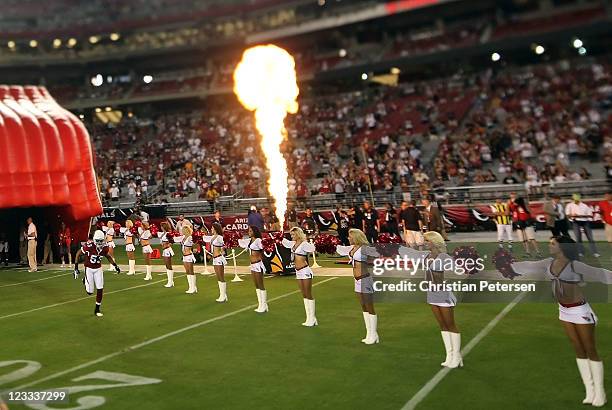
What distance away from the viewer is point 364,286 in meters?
9.85

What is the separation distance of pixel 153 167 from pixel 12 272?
18658 millimetres

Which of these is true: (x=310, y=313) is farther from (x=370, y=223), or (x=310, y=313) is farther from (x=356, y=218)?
(x=356, y=218)

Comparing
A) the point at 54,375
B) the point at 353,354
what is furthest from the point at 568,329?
the point at 54,375

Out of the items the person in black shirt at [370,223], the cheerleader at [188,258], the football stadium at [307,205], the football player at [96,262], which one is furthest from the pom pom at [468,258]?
the football player at [96,262]

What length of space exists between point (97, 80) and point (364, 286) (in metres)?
49.2

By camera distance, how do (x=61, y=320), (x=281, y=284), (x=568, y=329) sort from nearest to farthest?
(x=568, y=329), (x=61, y=320), (x=281, y=284)

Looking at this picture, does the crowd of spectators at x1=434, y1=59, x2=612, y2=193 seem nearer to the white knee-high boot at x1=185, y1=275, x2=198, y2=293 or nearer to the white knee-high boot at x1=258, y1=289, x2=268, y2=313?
the white knee-high boot at x1=185, y1=275, x2=198, y2=293

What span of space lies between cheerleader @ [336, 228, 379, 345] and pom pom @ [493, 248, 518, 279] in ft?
13.8

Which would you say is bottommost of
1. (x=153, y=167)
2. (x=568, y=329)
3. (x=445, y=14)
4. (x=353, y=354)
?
(x=353, y=354)

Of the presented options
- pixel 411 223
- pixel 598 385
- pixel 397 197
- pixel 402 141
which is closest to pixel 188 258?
pixel 411 223

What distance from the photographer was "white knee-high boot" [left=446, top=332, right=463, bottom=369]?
8211 millimetres

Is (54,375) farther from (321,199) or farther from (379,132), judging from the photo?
(379,132)

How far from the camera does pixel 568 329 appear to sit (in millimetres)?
6758

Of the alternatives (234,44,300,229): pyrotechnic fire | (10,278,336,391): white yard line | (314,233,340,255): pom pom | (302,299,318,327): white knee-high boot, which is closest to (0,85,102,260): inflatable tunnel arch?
(10,278,336,391): white yard line
